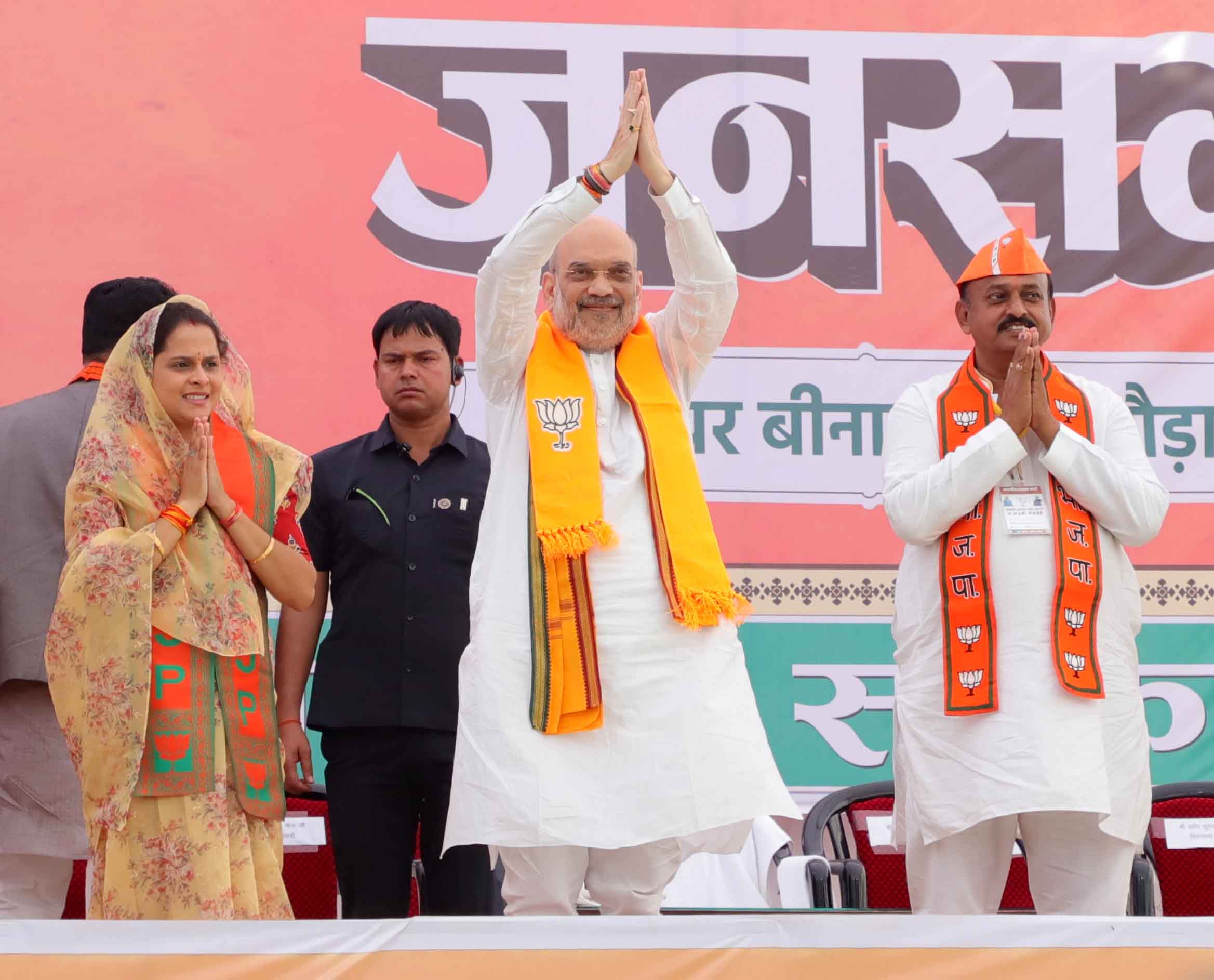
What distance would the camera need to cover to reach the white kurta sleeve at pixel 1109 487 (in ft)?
9.70

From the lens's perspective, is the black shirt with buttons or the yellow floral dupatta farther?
the black shirt with buttons

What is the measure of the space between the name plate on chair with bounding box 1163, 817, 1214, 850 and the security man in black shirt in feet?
5.24

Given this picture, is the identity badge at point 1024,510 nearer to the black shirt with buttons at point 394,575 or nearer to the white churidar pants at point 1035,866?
the white churidar pants at point 1035,866

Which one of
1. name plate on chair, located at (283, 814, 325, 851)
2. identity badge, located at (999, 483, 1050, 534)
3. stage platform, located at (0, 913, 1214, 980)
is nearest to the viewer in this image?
stage platform, located at (0, 913, 1214, 980)

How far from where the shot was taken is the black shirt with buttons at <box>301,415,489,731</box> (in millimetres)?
3123

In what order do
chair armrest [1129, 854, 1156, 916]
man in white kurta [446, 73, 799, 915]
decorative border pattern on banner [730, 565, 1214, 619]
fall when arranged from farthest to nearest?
decorative border pattern on banner [730, 565, 1214, 619]
chair armrest [1129, 854, 1156, 916]
man in white kurta [446, 73, 799, 915]

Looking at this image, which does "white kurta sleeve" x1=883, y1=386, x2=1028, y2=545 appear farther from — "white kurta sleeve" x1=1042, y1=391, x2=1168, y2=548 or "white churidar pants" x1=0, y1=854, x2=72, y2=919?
"white churidar pants" x1=0, y1=854, x2=72, y2=919

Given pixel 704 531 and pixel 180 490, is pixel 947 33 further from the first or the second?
pixel 180 490

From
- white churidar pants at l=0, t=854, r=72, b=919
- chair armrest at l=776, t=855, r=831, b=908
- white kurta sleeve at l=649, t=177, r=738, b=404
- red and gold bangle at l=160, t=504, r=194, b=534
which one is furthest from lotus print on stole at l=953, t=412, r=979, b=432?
white churidar pants at l=0, t=854, r=72, b=919

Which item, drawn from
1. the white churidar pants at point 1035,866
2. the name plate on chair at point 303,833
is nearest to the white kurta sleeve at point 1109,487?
the white churidar pants at point 1035,866

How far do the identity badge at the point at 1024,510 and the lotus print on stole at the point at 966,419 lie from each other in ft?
0.49

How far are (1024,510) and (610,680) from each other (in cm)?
87

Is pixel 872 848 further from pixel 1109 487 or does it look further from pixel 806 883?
pixel 1109 487

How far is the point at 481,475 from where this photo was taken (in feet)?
10.9
